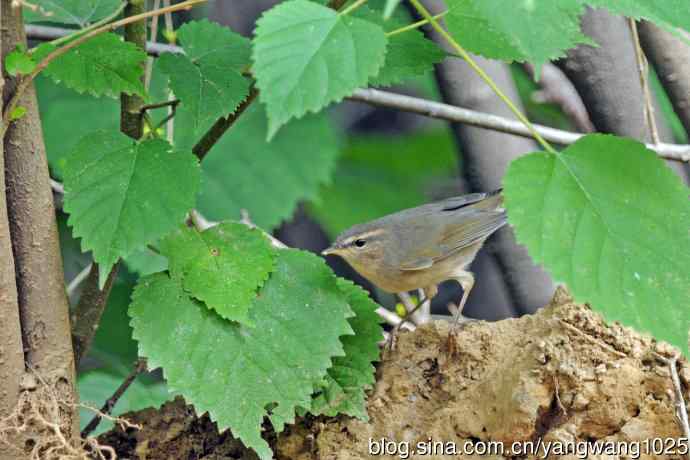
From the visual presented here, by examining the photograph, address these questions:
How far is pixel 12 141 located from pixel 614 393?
5.26 ft

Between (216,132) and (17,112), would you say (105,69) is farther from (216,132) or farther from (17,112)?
(216,132)

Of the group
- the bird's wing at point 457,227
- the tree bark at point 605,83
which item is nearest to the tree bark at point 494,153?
the bird's wing at point 457,227

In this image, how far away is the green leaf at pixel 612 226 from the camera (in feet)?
6.21

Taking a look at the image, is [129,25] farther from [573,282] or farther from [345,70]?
[573,282]

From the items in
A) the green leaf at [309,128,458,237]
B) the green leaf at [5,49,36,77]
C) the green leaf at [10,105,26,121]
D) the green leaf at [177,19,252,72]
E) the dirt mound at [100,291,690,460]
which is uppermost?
the green leaf at [5,49,36,77]

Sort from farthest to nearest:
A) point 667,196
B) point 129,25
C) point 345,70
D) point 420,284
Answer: point 420,284
point 129,25
point 667,196
point 345,70

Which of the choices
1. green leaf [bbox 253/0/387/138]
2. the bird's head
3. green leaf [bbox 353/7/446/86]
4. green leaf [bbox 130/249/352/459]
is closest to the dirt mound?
green leaf [bbox 130/249/352/459]

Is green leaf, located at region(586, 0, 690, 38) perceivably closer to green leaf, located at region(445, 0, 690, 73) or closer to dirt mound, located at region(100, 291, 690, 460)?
green leaf, located at region(445, 0, 690, 73)

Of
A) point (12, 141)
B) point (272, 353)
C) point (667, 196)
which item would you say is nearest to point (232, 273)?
point (272, 353)

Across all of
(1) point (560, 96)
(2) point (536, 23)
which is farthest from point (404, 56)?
(1) point (560, 96)

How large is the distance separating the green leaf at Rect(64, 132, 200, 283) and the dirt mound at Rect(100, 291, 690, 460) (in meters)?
0.73

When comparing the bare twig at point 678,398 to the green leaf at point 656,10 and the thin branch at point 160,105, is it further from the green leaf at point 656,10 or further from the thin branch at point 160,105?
the thin branch at point 160,105

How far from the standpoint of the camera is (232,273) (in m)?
2.40

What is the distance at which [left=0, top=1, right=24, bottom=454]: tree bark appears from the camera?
221 cm
